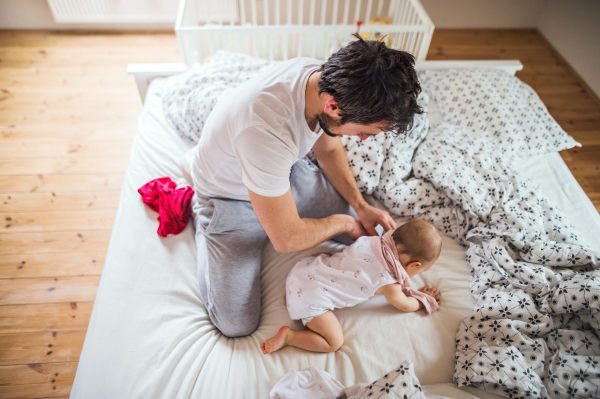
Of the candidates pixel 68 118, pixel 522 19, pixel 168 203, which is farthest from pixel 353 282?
pixel 522 19

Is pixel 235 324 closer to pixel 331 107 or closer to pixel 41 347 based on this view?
pixel 331 107

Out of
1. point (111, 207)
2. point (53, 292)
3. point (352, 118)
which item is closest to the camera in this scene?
point (352, 118)

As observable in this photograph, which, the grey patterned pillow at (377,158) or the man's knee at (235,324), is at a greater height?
the grey patterned pillow at (377,158)

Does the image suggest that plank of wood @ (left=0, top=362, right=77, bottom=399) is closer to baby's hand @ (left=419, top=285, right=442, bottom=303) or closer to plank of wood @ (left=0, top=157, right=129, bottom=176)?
plank of wood @ (left=0, top=157, right=129, bottom=176)

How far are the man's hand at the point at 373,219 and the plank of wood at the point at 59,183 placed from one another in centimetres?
138

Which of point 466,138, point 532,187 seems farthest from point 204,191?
point 532,187

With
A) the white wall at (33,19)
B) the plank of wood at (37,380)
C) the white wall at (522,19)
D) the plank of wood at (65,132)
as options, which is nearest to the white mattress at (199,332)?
the plank of wood at (37,380)

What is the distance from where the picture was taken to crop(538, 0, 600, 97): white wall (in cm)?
258

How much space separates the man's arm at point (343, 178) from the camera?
1313 millimetres

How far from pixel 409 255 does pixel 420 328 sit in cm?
24

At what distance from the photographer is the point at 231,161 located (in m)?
1.06

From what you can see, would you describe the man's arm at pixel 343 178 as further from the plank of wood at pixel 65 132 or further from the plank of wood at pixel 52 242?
the plank of wood at pixel 65 132

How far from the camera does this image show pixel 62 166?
199 centimetres

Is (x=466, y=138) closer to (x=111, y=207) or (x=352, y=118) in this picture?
(x=352, y=118)
